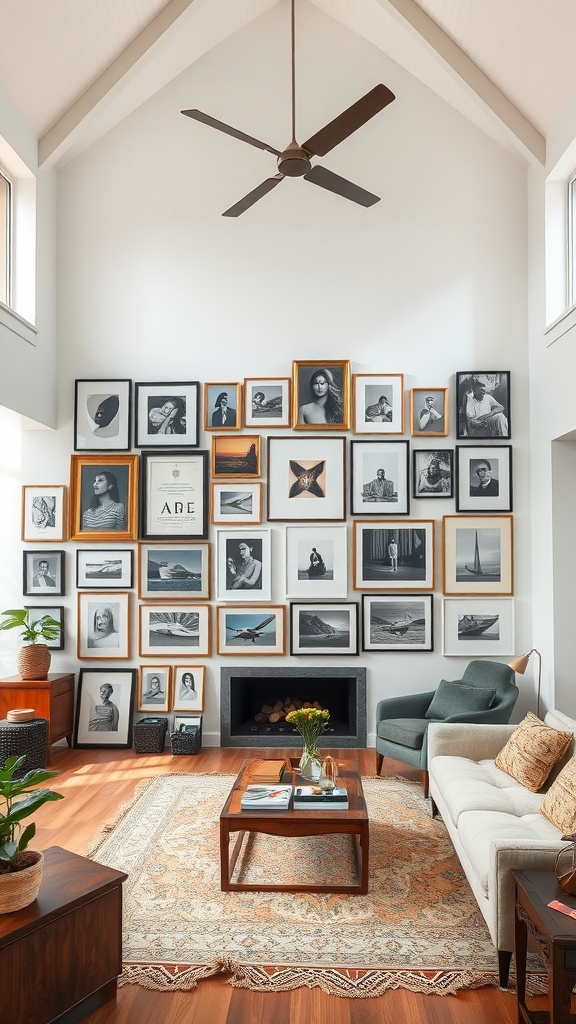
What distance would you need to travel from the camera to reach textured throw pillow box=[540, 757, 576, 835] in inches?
126

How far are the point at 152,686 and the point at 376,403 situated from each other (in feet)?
10.5

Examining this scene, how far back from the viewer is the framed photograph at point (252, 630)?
248 inches

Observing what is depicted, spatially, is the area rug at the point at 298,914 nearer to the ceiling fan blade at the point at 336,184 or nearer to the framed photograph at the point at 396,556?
the framed photograph at the point at 396,556

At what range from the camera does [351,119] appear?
3.73 meters

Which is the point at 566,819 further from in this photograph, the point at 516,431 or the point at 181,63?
the point at 181,63

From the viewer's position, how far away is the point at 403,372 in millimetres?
6352

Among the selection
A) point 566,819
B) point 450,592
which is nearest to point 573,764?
point 566,819

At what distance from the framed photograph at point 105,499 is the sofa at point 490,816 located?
10.8ft

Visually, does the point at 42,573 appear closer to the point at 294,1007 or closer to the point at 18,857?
the point at 18,857

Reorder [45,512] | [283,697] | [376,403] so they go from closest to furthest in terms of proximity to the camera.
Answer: [376,403] < [45,512] < [283,697]

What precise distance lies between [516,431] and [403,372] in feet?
3.69

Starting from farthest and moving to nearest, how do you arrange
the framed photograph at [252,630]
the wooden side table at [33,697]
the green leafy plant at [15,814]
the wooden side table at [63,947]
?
the framed photograph at [252,630] → the wooden side table at [33,697] → the green leafy plant at [15,814] → the wooden side table at [63,947]

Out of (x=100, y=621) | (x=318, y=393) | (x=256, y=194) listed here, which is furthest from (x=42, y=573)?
(x=256, y=194)

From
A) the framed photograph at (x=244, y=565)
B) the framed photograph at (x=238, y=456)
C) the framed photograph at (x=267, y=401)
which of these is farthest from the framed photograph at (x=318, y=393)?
the framed photograph at (x=244, y=565)
